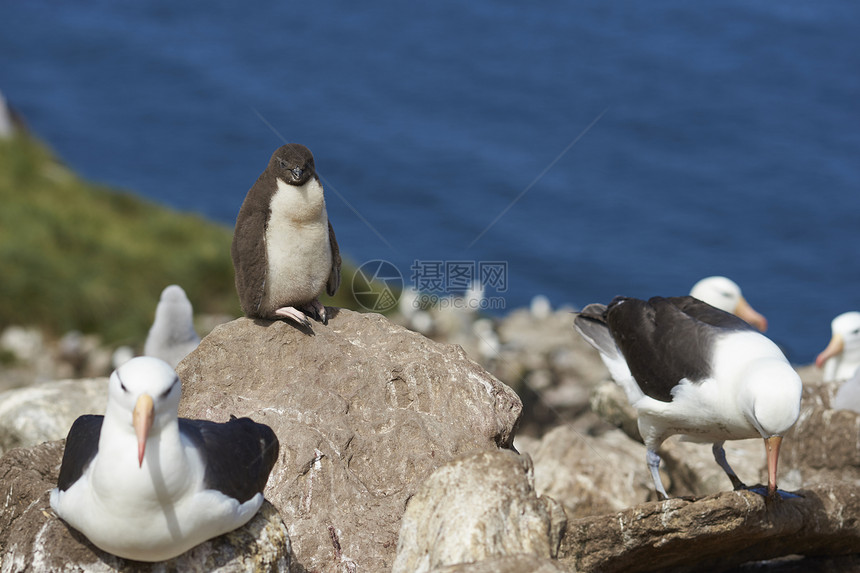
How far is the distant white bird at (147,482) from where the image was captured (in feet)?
15.9

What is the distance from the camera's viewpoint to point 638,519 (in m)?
6.23

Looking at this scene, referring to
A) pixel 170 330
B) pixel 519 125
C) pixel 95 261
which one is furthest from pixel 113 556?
pixel 519 125

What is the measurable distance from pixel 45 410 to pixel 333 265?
2.91m

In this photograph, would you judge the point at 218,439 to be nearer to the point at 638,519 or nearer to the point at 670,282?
the point at 638,519

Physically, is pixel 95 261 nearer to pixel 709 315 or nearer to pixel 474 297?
pixel 474 297

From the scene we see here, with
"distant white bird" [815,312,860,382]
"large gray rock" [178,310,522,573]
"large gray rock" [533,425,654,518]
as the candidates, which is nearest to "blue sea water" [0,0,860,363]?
"distant white bird" [815,312,860,382]

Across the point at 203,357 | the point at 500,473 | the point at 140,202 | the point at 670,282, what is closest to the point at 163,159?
the point at 140,202

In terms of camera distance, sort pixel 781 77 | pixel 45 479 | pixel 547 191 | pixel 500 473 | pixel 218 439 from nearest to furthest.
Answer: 1. pixel 500 473
2. pixel 218 439
3. pixel 45 479
4. pixel 547 191
5. pixel 781 77

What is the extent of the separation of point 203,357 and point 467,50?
2847 cm

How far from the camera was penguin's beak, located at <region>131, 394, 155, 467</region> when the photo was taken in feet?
15.5

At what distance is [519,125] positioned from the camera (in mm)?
29641

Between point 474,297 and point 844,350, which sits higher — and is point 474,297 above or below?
below

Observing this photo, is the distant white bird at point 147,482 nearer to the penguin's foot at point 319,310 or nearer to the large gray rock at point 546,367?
the penguin's foot at point 319,310

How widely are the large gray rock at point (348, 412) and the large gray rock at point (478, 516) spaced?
1.05 m
